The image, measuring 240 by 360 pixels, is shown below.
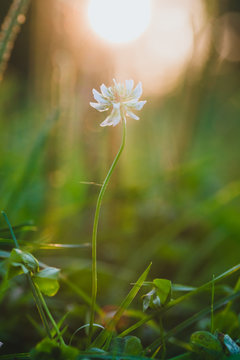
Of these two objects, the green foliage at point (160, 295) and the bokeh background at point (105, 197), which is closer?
the green foliage at point (160, 295)

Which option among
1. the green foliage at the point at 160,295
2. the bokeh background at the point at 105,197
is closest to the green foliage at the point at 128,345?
the green foliage at the point at 160,295

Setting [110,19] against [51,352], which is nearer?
[51,352]

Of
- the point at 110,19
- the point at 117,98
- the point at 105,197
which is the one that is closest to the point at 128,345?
the point at 117,98

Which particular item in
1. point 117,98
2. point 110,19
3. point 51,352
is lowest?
point 51,352

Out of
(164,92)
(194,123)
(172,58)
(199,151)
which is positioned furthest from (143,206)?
(164,92)

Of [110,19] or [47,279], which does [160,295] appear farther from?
[110,19]

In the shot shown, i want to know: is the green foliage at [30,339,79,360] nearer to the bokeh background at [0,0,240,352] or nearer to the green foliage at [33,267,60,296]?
the green foliage at [33,267,60,296]

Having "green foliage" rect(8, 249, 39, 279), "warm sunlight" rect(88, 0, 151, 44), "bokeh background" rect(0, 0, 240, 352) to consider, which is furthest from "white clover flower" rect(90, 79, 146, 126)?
"warm sunlight" rect(88, 0, 151, 44)

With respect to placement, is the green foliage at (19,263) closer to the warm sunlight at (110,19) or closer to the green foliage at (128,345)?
the green foliage at (128,345)

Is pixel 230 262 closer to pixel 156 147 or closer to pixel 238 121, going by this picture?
pixel 156 147
